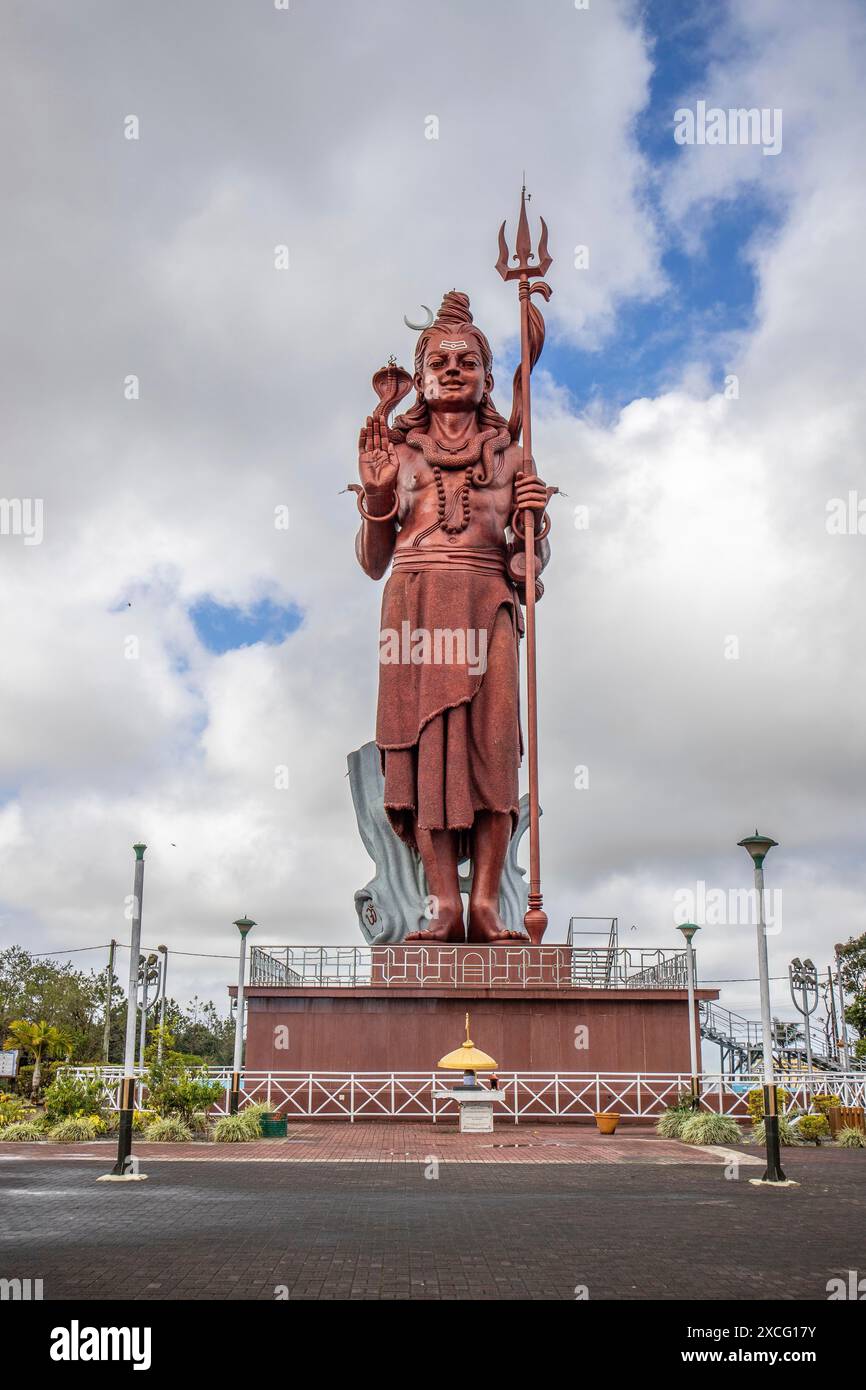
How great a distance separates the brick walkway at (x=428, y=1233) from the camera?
7.75 metres

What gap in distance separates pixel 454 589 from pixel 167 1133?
11.8 metres

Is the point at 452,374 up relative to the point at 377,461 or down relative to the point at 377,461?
up

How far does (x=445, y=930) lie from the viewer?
24.1m

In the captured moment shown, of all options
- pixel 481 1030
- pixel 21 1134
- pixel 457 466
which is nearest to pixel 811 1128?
pixel 481 1030

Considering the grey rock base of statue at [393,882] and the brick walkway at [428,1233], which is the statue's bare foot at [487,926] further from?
the brick walkway at [428,1233]

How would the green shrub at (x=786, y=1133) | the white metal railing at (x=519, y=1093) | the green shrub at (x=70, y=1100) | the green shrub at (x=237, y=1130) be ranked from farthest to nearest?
the white metal railing at (x=519, y=1093) < the green shrub at (x=70, y=1100) < the green shrub at (x=786, y=1133) < the green shrub at (x=237, y=1130)

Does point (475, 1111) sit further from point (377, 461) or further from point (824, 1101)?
point (377, 461)

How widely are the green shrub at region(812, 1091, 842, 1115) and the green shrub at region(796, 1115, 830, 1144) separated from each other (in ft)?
4.36

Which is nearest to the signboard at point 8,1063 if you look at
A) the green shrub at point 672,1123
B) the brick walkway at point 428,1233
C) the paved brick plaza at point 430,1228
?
the paved brick plaza at point 430,1228

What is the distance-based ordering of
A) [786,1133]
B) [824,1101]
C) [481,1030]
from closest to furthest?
1. [786,1133]
2. [824,1101]
3. [481,1030]

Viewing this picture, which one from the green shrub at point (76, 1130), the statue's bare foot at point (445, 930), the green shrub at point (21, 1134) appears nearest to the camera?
the green shrub at point (76, 1130)

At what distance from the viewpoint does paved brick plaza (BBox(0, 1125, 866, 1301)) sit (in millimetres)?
7828

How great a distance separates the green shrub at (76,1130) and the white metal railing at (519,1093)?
7.31ft
